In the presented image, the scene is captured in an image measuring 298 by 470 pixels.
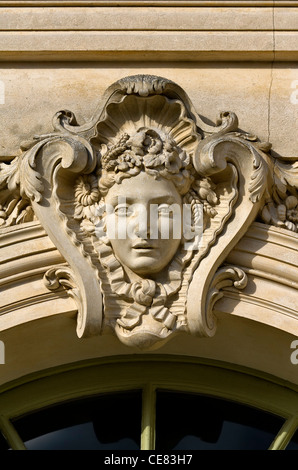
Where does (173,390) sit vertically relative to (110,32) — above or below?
below

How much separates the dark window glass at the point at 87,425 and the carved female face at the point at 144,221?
0.81 m

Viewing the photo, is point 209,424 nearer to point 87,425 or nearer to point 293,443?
point 293,443

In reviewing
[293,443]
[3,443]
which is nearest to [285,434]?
[293,443]

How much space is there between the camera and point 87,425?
6.18 metres

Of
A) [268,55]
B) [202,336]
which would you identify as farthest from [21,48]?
[202,336]

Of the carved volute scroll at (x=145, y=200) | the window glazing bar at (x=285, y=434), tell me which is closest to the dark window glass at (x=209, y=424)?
the window glazing bar at (x=285, y=434)

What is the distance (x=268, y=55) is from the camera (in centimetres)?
617

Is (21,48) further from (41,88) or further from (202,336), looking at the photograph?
(202,336)

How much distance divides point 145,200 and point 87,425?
3.80 feet

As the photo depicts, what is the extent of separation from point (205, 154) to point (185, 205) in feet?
0.79

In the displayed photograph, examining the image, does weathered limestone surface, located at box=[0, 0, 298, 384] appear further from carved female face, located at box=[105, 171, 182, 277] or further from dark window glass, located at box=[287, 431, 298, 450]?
carved female face, located at box=[105, 171, 182, 277]

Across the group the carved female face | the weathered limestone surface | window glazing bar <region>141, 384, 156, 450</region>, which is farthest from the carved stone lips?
window glazing bar <region>141, 384, 156, 450</region>

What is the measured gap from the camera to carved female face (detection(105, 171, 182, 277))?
570cm
